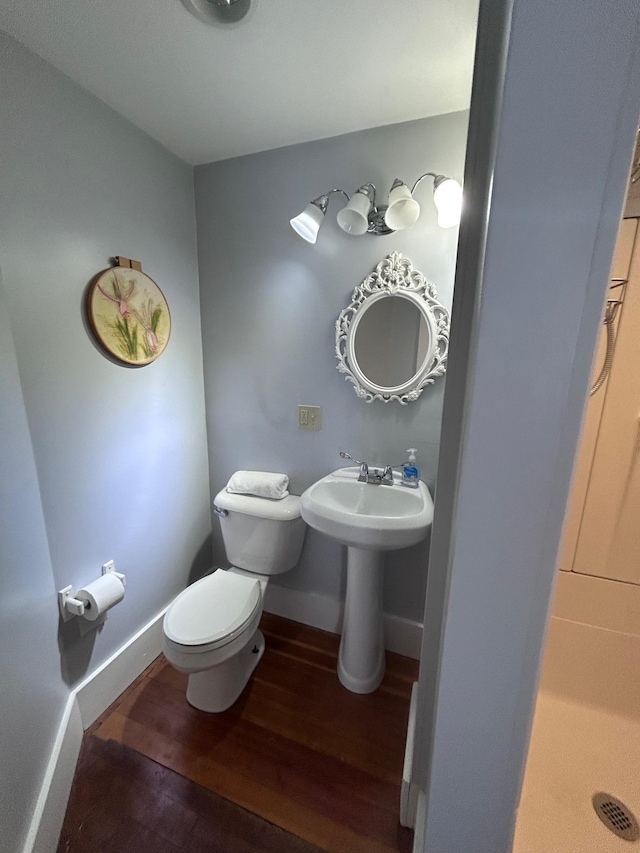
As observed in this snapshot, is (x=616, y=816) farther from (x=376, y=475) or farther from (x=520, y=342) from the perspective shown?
(x=520, y=342)

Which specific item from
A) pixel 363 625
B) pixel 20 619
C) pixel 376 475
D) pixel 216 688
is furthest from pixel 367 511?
pixel 20 619

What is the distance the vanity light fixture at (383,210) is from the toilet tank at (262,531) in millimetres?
1181

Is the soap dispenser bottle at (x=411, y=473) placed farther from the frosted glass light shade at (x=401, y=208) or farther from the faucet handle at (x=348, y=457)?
the frosted glass light shade at (x=401, y=208)

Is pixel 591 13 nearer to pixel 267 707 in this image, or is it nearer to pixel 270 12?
pixel 270 12

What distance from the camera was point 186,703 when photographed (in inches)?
54.7

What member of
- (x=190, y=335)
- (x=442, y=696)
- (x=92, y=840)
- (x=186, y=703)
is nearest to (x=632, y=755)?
(x=442, y=696)

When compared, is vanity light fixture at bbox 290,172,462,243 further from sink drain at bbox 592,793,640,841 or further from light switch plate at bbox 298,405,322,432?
sink drain at bbox 592,793,640,841

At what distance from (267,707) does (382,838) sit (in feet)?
1.82

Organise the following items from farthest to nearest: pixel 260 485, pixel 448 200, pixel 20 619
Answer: pixel 260 485
pixel 448 200
pixel 20 619

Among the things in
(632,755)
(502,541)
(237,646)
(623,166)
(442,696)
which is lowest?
(632,755)

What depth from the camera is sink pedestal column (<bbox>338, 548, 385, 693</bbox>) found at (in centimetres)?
138

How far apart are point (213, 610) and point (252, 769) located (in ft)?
1.74

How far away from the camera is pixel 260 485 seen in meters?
1.62

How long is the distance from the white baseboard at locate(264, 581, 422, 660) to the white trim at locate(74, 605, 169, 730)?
58 centimetres
